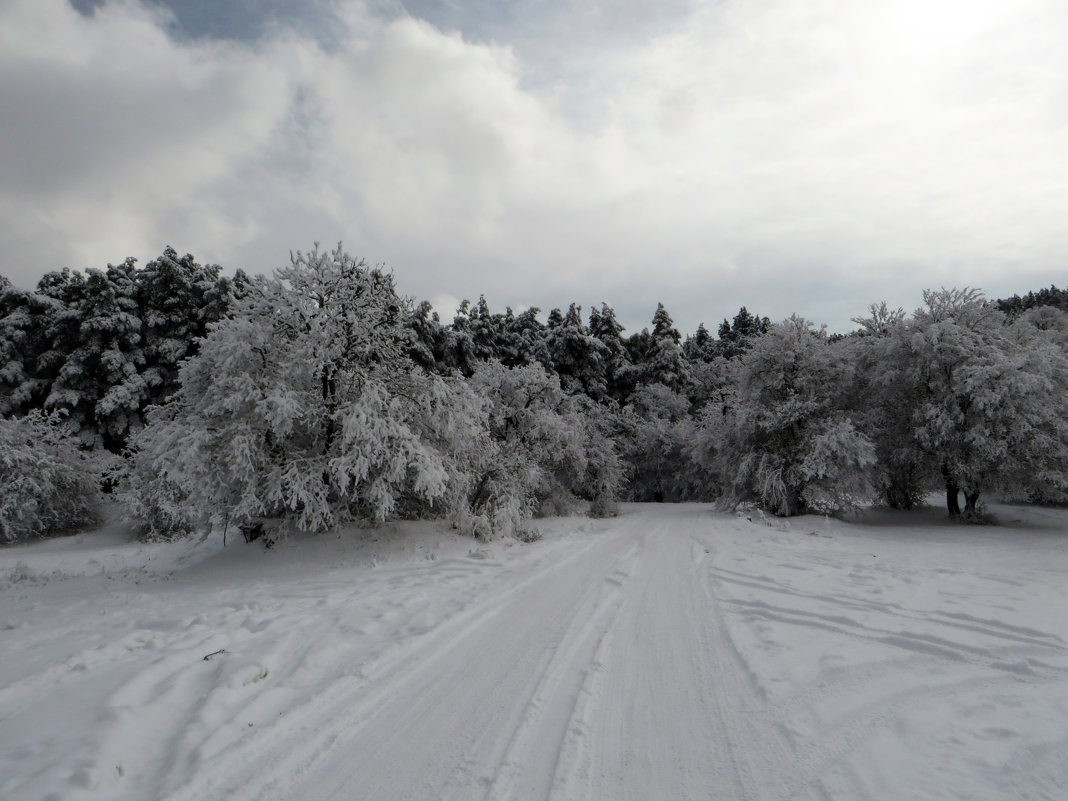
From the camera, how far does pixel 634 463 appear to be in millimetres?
35562

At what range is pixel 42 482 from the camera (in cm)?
1962

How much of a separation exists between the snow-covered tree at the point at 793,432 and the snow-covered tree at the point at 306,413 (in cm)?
1210

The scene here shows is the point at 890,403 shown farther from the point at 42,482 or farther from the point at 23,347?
the point at 23,347

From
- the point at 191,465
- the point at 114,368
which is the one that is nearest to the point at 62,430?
the point at 114,368

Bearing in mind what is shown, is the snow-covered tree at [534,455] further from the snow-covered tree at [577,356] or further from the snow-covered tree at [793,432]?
the snow-covered tree at [577,356]

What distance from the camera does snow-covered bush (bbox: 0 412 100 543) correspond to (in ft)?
61.5

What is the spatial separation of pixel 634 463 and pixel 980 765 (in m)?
32.8

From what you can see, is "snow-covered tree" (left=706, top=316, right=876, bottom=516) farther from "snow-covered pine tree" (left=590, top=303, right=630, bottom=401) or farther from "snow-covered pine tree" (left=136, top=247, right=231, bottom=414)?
"snow-covered pine tree" (left=136, top=247, right=231, bottom=414)

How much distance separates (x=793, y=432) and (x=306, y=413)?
16.9 metres

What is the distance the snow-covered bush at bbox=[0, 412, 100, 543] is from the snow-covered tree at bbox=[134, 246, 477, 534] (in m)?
9.59

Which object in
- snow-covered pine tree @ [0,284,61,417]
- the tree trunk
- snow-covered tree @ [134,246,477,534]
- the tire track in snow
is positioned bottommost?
the tire track in snow

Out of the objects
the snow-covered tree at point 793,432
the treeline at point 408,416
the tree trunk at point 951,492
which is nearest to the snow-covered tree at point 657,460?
the treeline at point 408,416

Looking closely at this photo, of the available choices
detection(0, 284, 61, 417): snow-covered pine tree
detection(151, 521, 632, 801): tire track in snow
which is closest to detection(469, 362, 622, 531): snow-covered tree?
detection(151, 521, 632, 801): tire track in snow

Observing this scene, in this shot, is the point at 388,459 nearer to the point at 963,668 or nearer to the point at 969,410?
the point at 963,668
